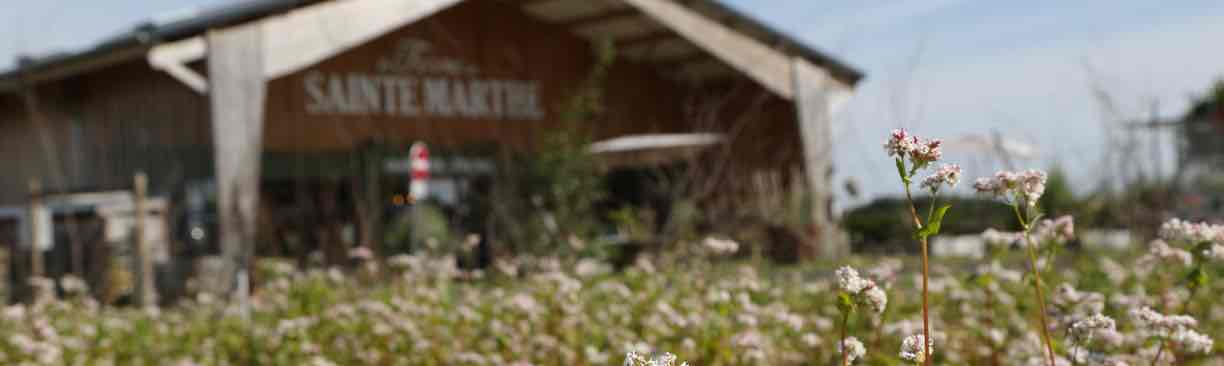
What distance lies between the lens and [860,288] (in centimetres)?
203

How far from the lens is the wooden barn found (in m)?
14.8

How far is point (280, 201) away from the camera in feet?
52.5

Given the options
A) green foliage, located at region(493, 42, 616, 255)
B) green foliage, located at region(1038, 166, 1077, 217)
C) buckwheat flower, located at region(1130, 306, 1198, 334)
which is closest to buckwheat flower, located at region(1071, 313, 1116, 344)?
buckwheat flower, located at region(1130, 306, 1198, 334)

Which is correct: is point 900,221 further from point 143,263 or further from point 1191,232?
point 1191,232

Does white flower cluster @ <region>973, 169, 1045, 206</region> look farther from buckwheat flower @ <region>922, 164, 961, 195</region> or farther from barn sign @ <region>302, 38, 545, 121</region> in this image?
barn sign @ <region>302, 38, 545, 121</region>

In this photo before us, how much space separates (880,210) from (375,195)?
21.7 ft

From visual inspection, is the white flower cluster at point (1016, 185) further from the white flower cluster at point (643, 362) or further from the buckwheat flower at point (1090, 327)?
the white flower cluster at point (643, 362)

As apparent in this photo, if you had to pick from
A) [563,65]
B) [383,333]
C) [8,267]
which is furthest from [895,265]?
[563,65]

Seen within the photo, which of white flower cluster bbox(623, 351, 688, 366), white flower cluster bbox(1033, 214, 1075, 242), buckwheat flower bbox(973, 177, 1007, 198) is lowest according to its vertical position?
white flower cluster bbox(623, 351, 688, 366)

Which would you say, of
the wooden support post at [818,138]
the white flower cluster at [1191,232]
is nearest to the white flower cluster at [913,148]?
the white flower cluster at [1191,232]

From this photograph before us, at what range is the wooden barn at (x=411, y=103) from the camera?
14789 mm

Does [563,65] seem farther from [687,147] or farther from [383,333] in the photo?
[383,333]

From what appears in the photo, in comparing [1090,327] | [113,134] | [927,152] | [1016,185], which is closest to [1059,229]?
[1090,327]

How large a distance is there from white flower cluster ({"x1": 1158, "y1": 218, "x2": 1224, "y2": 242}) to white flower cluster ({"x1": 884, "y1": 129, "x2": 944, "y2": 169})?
3.44 ft
